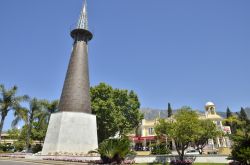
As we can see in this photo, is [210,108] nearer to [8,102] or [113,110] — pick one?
[113,110]

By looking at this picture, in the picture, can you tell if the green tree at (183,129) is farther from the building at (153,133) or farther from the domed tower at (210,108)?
the domed tower at (210,108)

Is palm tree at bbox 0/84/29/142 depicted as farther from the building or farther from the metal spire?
the building

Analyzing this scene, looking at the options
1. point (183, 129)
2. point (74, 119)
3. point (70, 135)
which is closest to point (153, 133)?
point (74, 119)

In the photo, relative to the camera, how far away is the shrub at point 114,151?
21828mm

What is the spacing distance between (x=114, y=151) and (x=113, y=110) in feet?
87.2

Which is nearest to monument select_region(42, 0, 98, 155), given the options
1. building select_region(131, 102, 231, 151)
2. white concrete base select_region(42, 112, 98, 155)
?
white concrete base select_region(42, 112, 98, 155)

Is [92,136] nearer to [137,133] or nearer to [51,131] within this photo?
[51,131]

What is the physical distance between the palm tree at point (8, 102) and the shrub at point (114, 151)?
26.2 meters

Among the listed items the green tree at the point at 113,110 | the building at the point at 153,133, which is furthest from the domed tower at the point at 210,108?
the green tree at the point at 113,110

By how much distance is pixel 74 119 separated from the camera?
34.4m

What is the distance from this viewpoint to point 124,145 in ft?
73.6

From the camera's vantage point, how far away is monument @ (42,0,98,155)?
108ft

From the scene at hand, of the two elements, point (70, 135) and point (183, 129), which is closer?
point (183, 129)

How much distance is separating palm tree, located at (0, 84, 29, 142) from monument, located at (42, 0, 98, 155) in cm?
1092
